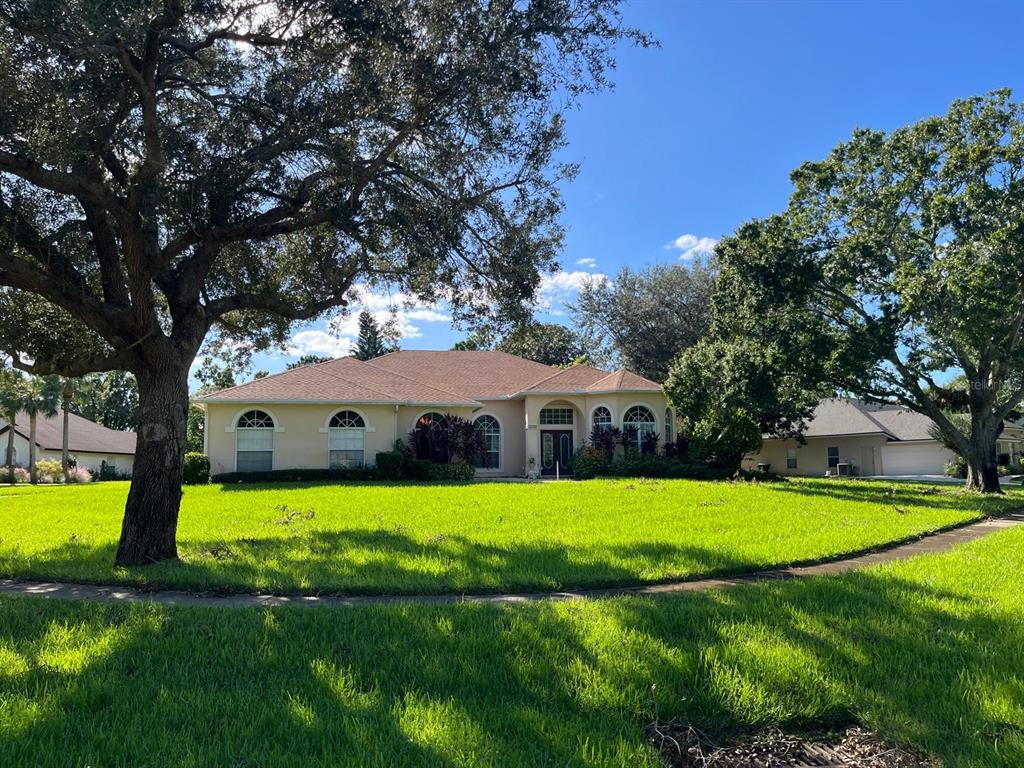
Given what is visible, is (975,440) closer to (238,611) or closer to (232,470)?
(238,611)

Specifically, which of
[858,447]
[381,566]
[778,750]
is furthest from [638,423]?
[778,750]

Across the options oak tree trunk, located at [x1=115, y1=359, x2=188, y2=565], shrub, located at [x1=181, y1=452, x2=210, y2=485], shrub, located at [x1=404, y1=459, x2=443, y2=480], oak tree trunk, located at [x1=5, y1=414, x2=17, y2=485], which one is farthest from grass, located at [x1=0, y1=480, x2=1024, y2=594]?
oak tree trunk, located at [x1=5, y1=414, x2=17, y2=485]

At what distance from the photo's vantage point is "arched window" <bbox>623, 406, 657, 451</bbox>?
26.8 metres

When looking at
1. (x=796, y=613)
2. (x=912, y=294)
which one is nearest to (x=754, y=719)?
(x=796, y=613)

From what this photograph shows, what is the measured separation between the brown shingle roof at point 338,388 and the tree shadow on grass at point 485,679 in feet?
58.4

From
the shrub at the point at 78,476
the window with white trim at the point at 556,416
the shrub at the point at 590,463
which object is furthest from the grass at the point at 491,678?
the shrub at the point at 78,476

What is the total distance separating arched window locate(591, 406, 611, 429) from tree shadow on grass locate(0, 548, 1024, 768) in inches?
825

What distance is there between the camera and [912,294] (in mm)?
16766

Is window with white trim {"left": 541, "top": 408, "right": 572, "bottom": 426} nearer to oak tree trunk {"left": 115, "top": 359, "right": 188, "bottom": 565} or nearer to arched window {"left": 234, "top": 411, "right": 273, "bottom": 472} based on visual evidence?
arched window {"left": 234, "top": 411, "right": 273, "bottom": 472}

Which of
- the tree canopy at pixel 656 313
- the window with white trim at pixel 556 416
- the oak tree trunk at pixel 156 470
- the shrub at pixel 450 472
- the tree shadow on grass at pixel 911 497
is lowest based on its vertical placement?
the tree shadow on grass at pixel 911 497

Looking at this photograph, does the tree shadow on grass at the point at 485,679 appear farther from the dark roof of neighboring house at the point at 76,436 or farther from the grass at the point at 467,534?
the dark roof of neighboring house at the point at 76,436

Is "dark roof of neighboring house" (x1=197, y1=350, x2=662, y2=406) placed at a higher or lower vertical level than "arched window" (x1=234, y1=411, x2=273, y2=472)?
higher

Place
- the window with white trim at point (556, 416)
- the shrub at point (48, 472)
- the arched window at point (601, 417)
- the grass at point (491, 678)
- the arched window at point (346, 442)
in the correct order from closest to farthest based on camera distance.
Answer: the grass at point (491, 678) < the arched window at point (346, 442) < the arched window at point (601, 417) < the window with white trim at point (556, 416) < the shrub at point (48, 472)

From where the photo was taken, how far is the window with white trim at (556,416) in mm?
28484
